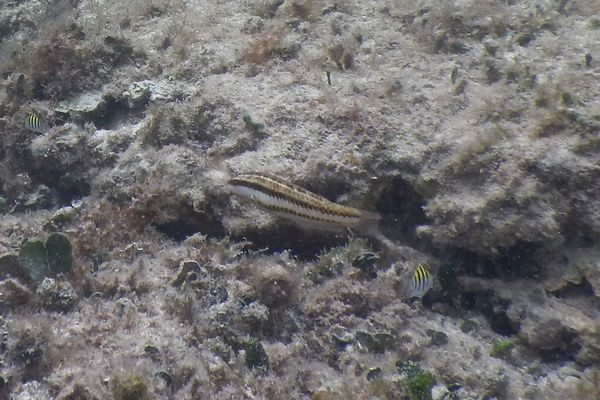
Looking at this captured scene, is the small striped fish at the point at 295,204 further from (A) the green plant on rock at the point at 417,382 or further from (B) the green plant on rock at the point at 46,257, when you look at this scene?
(B) the green plant on rock at the point at 46,257

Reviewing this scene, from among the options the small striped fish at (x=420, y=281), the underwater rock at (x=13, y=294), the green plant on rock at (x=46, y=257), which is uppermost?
the small striped fish at (x=420, y=281)

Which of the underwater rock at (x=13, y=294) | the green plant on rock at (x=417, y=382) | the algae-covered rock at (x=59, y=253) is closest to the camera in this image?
the green plant on rock at (x=417, y=382)

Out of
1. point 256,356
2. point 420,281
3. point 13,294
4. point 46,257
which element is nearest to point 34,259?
point 46,257

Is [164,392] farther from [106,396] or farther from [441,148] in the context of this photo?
[441,148]

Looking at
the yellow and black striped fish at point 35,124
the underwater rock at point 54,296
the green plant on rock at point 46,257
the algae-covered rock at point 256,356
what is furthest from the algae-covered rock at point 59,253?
the yellow and black striped fish at point 35,124

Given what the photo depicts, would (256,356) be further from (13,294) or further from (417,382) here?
(13,294)

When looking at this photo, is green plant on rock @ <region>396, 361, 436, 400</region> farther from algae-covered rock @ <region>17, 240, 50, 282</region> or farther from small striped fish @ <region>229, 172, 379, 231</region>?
algae-covered rock @ <region>17, 240, 50, 282</region>
